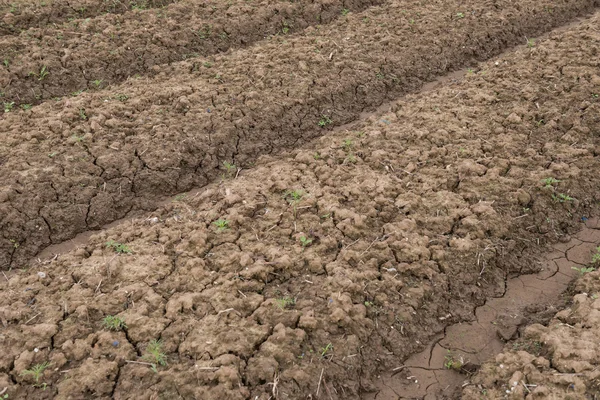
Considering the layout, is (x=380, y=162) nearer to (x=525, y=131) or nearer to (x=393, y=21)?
(x=525, y=131)

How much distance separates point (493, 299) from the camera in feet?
14.9

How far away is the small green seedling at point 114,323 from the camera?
3830mm

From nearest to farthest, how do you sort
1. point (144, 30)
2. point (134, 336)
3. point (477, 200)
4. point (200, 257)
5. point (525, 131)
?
point (134, 336)
point (200, 257)
point (477, 200)
point (525, 131)
point (144, 30)

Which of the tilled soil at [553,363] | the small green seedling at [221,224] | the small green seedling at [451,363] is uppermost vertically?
the small green seedling at [221,224]

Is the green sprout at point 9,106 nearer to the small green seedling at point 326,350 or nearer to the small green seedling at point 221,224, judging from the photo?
the small green seedling at point 221,224

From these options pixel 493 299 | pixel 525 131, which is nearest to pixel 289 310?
pixel 493 299

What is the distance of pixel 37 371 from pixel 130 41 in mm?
5369

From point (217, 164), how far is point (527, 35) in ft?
19.4

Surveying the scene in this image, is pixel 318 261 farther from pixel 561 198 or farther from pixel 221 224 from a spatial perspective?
pixel 561 198

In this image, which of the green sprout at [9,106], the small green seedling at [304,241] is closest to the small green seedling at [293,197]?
the small green seedling at [304,241]

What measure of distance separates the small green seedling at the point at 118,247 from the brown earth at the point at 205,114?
92 cm

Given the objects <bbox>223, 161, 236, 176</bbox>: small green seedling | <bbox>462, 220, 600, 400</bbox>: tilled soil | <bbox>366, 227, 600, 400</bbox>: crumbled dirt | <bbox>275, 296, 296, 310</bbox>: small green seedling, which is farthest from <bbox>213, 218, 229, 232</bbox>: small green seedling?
<bbox>462, 220, 600, 400</bbox>: tilled soil

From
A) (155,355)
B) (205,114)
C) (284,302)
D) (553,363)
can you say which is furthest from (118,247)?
(553,363)

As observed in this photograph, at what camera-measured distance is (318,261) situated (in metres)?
4.38
